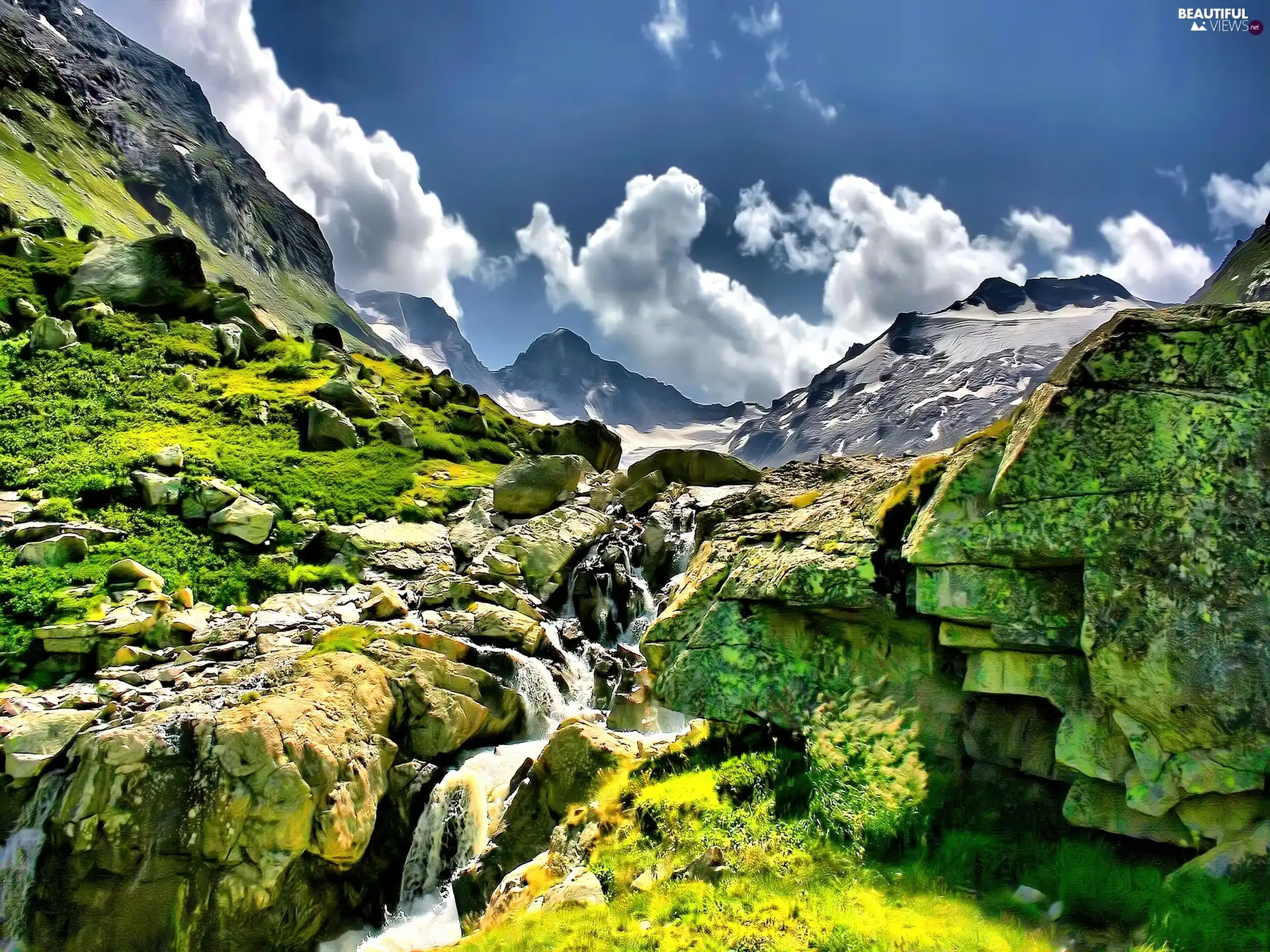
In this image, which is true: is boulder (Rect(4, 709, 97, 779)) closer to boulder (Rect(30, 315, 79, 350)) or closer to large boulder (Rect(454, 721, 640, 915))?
large boulder (Rect(454, 721, 640, 915))

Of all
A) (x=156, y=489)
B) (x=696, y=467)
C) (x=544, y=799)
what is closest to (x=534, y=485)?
(x=156, y=489)

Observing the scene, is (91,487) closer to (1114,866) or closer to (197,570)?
(197,570)

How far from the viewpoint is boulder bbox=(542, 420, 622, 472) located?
6231 centimetres

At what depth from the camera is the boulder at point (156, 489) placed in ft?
77.6

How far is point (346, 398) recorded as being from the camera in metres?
43.3

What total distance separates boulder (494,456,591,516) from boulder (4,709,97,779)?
2260 centimetres

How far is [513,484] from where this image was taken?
35188mm

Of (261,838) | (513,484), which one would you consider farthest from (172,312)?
(261,838)

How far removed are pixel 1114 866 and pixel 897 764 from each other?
2512mm

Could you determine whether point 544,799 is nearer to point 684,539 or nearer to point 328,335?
point 684,539

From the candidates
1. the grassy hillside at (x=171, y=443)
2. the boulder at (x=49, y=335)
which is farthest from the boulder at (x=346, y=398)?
the boulder at (x=49, y=335)

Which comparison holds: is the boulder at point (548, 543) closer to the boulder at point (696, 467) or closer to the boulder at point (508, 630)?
the boulder at point (508, 630)

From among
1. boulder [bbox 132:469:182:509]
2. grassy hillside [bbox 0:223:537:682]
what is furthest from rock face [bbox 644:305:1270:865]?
boulder [bbox 132:469:182:509]

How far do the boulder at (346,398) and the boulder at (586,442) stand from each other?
860 inches
